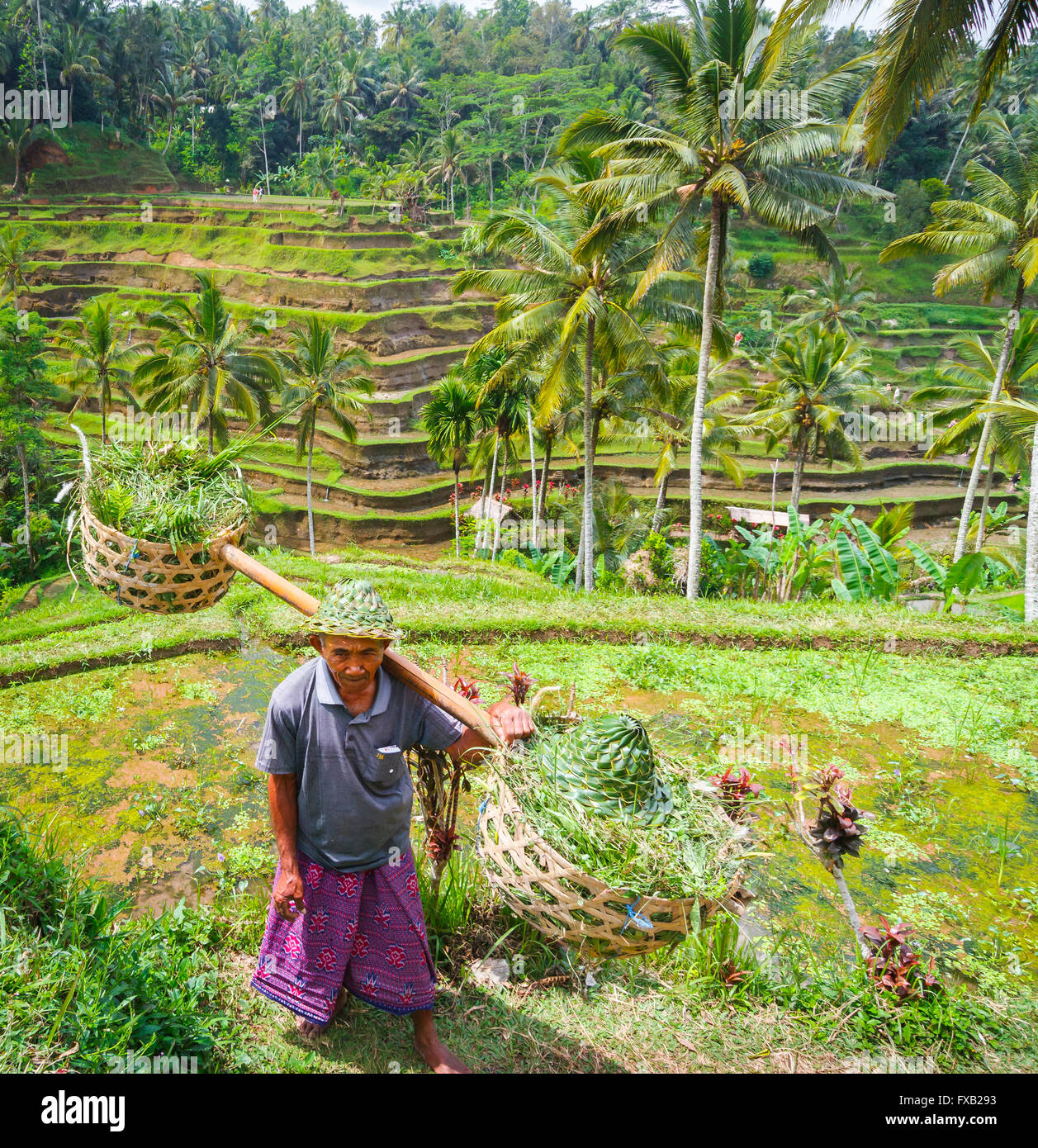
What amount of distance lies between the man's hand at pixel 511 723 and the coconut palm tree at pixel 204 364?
15.5 meters

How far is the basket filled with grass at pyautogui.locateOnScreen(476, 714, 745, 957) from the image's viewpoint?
7.38 ft

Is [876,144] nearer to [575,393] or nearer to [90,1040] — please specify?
[90,1040]

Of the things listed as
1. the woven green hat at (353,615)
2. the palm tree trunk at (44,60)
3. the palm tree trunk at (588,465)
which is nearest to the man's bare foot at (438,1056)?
the woven green hat at (353,615)

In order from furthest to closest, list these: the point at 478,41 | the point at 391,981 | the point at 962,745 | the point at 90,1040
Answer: the point at 478,41
the point at 962,745
the point at 391,981
the point at 90,1040

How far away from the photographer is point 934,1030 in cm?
289

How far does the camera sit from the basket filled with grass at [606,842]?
225 cm

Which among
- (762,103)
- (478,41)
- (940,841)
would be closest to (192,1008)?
(940,841)

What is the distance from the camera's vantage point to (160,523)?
3.27 meters

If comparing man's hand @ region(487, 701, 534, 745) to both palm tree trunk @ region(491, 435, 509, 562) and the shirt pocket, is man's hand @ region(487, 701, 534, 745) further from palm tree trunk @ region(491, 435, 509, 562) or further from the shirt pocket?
palm tree trunk @ region(491, 435, 509, 562)

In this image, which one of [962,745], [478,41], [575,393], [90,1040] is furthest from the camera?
[478,41]

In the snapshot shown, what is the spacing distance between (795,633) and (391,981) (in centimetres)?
593

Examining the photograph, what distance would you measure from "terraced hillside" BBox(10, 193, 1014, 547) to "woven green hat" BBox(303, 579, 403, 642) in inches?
857

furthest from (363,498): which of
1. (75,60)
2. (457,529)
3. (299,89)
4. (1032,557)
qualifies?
(299,89)

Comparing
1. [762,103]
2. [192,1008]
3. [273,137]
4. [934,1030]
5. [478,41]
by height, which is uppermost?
[478,41]
